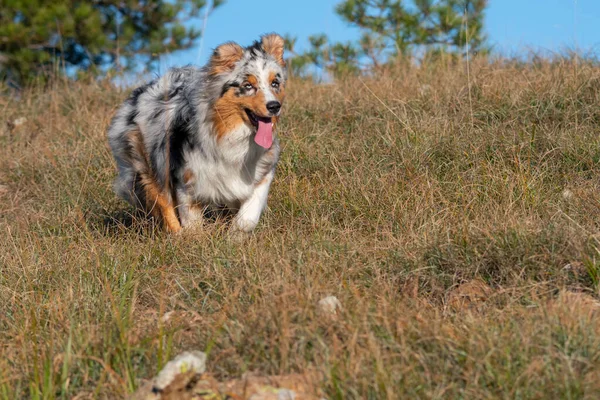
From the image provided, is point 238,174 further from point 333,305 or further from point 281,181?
point 333,305

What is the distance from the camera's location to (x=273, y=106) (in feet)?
16.7

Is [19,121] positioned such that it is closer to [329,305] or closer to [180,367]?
[329,305]

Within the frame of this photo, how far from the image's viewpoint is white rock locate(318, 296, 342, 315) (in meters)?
3.37


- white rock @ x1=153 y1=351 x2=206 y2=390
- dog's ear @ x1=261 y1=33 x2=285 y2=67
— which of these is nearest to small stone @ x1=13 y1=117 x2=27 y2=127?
dog's ear @ x1=261 y1=33 x2=285 y2=67

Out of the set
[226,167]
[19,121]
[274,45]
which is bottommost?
[19,121]

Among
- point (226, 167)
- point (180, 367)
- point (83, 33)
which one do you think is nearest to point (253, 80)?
point (226, 167)

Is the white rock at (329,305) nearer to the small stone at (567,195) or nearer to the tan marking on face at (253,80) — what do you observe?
the tan marking on face at (253,80)

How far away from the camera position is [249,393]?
9.51 ft

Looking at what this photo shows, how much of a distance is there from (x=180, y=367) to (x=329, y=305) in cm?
81

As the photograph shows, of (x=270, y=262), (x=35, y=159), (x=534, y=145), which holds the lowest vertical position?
(x=35, y=159)

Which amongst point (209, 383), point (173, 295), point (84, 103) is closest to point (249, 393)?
point (209, 383)

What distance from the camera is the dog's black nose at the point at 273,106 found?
5.08 m

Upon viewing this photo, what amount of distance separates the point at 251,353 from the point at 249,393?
10.9 inches

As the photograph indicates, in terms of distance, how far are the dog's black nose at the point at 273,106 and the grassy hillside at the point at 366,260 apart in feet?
2.44
